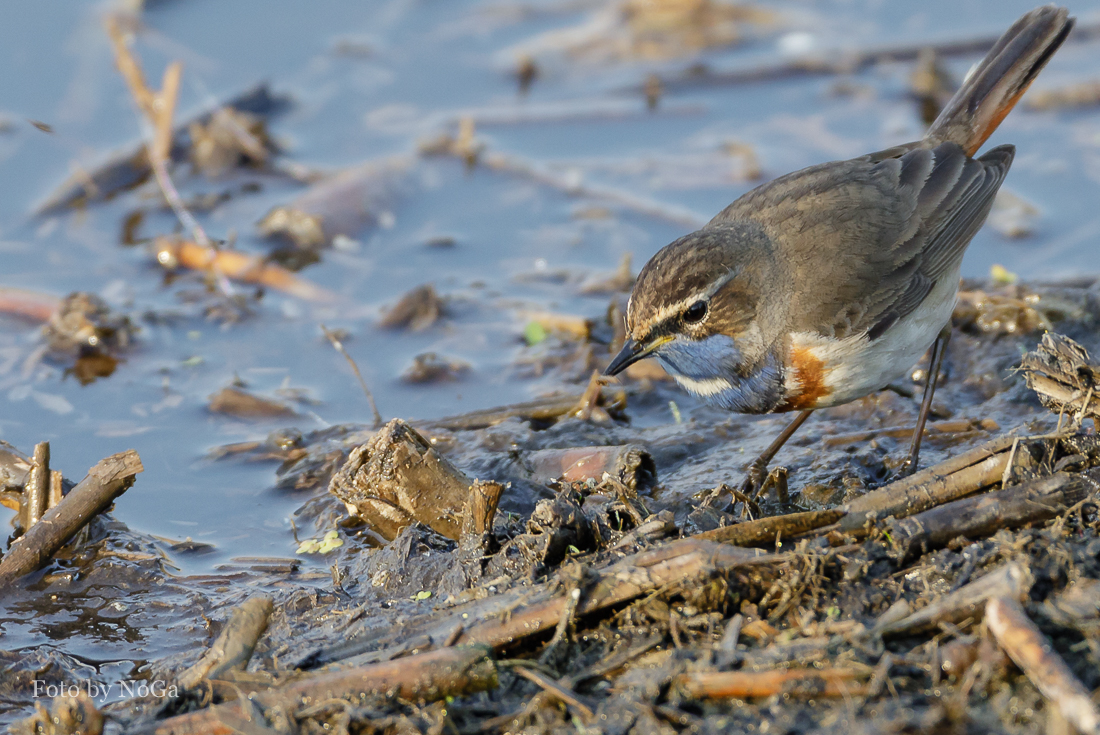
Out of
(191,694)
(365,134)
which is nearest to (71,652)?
(191,694)

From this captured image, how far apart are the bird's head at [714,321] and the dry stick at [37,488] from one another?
2.92 m

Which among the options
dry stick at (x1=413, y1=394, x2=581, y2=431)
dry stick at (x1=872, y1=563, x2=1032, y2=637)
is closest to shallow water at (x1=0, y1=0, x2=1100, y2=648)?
dry stick at (x1=413, y1=394, x2=581, y2=431)

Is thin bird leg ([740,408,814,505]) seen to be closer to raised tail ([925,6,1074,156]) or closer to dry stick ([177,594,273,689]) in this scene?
raised tail ([925,6,1074,156])

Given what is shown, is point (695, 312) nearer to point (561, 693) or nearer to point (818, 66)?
point (561, 693)

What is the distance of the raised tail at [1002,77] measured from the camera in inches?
264

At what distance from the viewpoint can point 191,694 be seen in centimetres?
411

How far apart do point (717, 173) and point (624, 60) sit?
2.67 metres

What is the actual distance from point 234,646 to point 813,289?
11.3 ft

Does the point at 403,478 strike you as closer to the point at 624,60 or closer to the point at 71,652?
the point at 71,652

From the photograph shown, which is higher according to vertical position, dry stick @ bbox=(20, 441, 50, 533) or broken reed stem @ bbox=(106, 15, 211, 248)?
broken reed stem @ bbox=(106, 15, 211, 248)

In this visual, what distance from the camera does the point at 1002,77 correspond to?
671cm

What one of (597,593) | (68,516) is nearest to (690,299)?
(597,593)

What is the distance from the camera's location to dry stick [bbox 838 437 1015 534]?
4.44m

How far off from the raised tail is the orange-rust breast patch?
6.77 ft
